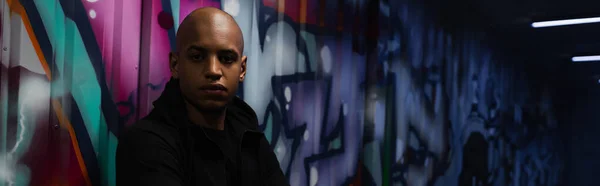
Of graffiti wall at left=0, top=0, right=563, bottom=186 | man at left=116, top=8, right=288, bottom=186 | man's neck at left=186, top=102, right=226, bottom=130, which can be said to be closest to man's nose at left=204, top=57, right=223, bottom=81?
man at left=116, top=8, right=288, bottom=186

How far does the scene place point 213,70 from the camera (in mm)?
1858

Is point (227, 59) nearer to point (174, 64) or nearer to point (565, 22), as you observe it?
point (174, 64)

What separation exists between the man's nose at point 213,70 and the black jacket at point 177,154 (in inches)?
5.4

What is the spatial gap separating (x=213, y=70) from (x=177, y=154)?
292 millimetres

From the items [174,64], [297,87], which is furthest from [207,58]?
[297,87]

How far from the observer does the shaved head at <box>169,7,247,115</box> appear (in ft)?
6.07

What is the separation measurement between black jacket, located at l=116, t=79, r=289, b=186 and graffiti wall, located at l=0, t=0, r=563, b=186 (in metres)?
0.33

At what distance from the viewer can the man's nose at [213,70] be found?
73.2 inches

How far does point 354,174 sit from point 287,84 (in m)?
0.95

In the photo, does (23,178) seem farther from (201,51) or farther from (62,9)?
(201,51)

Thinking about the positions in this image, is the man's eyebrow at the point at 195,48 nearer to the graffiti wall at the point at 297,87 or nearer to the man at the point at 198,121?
the man at the point at 198,121

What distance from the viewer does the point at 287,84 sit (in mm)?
3104

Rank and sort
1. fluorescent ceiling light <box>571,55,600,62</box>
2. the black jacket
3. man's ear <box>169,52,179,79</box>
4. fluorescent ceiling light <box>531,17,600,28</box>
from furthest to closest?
fluorescent ceiling light <box>571,55,600,62</box> → fluorescent ceiling light <box>531,17,600,28</box> → man's ear <box>169,52,179,79</box> → the black jacket

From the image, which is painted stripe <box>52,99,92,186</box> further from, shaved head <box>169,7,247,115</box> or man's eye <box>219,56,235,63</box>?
man's eye <box>219,56,235,63</box>
